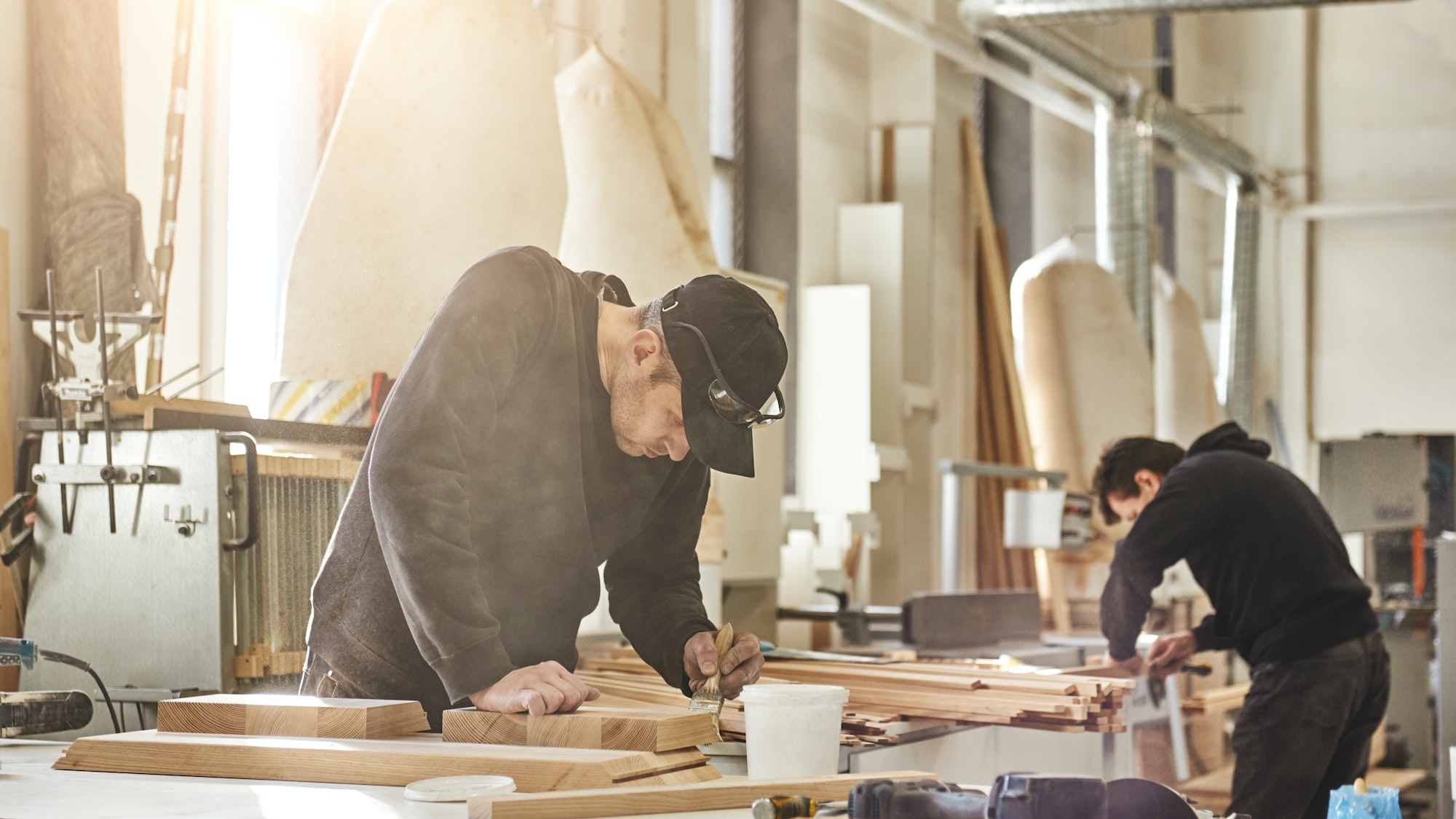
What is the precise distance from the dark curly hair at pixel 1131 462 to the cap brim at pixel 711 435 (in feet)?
7.61

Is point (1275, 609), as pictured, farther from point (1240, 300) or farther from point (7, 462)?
point (1240, 300)

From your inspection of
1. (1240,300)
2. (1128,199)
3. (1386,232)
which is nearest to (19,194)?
(1128,199)

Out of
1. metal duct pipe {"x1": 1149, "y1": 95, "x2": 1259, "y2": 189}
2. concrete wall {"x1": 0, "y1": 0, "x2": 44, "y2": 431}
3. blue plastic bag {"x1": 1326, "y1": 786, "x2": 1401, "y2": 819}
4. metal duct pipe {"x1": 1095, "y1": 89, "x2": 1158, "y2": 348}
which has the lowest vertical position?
blue plastic bag {"x1": 1326, "y1": 786, "x2": 1401, "y2": 819}

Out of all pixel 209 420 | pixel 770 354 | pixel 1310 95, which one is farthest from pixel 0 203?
pixel 1310 95

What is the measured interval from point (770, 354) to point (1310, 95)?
9469 mm

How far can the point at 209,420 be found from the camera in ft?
8.46

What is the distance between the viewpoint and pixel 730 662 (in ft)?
6.60

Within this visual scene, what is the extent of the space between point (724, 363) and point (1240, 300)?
8.14 m

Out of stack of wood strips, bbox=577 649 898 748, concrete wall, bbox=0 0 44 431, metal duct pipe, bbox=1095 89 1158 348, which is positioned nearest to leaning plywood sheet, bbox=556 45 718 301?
stack of wood strips, bbox=577 649 898 748

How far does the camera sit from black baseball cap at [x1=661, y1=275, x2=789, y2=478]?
73.9 inches

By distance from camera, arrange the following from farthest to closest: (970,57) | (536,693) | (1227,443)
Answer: (970,57) → (1227,443) → (536,693)

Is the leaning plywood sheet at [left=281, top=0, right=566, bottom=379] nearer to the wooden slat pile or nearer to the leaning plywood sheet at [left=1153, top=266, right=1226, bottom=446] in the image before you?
the wooden slat pile

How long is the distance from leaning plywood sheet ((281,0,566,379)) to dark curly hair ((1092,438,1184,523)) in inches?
72.9

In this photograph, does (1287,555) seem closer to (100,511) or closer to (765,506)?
(765,506)
